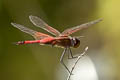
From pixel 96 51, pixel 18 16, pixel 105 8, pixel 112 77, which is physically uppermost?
pixel 18 16

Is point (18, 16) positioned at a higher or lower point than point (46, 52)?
higher

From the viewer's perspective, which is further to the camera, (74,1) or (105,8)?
(74,1)

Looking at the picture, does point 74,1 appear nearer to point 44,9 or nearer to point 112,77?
point 44,9

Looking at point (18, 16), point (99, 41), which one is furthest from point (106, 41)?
point (18, 16)

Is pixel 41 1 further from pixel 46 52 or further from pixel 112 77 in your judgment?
pixel 112 77

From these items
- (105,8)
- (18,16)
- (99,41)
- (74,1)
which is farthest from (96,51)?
(18,16)

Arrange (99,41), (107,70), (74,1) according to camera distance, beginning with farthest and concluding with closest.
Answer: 1. (74,1)
2. (99,41)
3. (107,70)

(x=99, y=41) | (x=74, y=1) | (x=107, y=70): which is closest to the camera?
(x=107, y=70)

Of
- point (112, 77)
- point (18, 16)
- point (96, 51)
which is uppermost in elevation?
point (18, 16)

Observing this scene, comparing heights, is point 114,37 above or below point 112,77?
above
